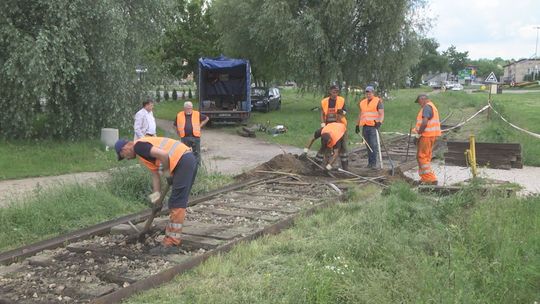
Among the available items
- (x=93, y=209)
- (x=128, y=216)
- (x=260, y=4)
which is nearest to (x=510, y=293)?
(x=128, y=216)

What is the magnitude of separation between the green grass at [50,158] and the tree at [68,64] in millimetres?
639

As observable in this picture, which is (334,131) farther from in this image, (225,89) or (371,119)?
(225,89)

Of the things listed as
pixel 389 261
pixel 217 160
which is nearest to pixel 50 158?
pixel 217 160

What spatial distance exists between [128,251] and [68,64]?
9.40m

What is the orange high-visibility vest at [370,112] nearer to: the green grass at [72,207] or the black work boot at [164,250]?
the green grass at [72,207]

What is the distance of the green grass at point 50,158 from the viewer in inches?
483

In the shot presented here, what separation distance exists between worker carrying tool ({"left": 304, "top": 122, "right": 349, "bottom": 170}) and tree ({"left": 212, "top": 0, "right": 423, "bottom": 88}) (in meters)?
A: 14.5

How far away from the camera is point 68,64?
47.7 feet

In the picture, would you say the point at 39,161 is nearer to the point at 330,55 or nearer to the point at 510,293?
the point at 510,293

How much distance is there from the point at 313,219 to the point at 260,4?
22627 mm

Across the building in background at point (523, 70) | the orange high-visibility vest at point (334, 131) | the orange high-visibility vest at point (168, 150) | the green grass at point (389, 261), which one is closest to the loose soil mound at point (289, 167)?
the orange high-visibility vest at point (334, 131)

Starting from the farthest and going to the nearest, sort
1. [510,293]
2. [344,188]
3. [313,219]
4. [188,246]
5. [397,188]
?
[344,188], [397,188], [313,219], [188,246], [510,293]

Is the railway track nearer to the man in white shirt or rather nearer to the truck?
the man in white shirt

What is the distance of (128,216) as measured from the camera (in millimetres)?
8133
